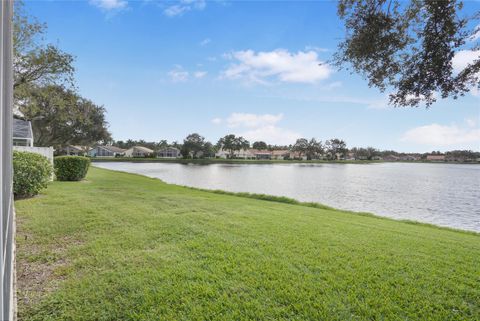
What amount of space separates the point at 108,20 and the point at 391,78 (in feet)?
31.0

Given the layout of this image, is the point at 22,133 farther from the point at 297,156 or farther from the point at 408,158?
the point at 408,158

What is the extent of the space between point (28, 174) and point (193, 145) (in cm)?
7073

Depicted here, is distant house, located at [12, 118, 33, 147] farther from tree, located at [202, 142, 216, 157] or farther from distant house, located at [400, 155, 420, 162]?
distant house, located at [400, 155, 420, 162]

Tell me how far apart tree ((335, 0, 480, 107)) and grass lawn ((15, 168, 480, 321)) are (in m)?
2.65

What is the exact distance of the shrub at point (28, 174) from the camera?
7.83 metres

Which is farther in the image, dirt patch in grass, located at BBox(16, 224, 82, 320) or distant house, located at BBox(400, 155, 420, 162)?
distant house, located at BBox(400, 155, 420, 162)

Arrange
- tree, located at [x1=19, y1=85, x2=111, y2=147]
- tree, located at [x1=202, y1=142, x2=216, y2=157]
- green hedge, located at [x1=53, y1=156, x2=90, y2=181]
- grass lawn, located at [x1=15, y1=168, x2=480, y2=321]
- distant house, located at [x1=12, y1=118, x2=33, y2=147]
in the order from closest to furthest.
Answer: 1. grass lawn, located at [x1=15, y1=168, x2=480, y2=321]
2. green hedge, located at [x1=53, y1=156, x2=90, y2=181]
3. distant house, located at [x1=12, y1=118, x2=33, y2=147]
4. tree, located at [x1=19, y1=85, x2=111, y2=147]
5. tree, located at [x1=202, y1=142, x2=216, y2=157]

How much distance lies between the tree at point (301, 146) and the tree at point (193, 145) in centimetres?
4075

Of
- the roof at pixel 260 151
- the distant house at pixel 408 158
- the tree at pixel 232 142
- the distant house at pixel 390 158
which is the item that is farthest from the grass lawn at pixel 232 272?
the distant house at pixel 408 158

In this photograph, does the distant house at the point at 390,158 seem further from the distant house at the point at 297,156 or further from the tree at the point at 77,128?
the tree at the point at 77,128

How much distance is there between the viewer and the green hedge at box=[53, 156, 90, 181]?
1323 centimetres

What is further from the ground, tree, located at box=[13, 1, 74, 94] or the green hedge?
tree, located at box=[13, 1, 74, 94]

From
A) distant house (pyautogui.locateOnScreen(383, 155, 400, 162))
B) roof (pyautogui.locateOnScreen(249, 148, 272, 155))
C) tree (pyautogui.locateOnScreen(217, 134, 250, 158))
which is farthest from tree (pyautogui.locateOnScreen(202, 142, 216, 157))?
distant house (pyautogui.locateOnScreen(383, 155, 400, 162))

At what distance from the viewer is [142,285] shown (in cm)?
319
